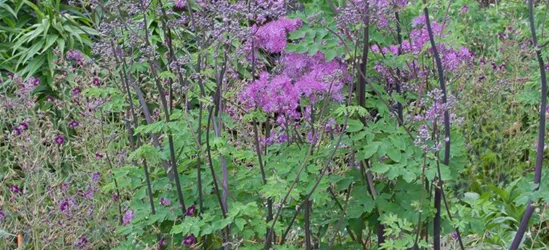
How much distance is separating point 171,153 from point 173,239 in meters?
0.49

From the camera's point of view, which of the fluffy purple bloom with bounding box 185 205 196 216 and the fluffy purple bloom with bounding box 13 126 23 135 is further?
the fluffy purple bloom with bounding box 13 126 23 135

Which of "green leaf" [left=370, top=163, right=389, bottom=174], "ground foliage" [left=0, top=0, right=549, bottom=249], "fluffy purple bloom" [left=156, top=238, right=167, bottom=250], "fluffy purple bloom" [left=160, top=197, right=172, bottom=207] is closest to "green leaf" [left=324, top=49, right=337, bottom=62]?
"ground foliage" [left=0, top=0, right=549, bottom=249]

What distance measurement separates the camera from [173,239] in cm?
326

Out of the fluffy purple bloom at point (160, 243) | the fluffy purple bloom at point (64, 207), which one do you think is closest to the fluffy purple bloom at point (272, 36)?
the fluffy purple bloom at point (160, 243)

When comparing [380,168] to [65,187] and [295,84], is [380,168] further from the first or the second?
[65,187]

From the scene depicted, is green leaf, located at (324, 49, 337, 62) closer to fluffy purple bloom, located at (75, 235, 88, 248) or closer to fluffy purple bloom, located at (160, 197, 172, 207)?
fluffy purple bloom, located at (160, 197, 172, 207)

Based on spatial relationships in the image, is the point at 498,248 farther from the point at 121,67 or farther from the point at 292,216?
the point at 121,67

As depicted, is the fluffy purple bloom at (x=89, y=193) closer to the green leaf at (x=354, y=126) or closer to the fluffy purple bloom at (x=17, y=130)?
the fluffy purple bloom at (x=17, y=130)

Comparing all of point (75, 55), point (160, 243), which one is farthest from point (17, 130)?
point (160, 243)

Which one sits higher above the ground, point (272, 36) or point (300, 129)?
point (272, 36)

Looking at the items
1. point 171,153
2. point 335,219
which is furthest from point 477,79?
point 171,153

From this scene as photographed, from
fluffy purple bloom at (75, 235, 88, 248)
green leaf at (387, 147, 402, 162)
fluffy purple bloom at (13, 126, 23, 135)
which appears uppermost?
green leaf at (387, 147, 402, 162)

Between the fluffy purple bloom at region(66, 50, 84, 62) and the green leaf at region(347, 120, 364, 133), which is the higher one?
the green leaf at region(347, 120, 364, 133)

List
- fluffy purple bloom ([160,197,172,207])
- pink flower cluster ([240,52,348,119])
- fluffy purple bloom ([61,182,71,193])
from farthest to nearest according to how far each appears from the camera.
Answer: fluffy purple bloom ([61,182,71,193]) < fluffy purple bloom ([160,197,172,207]) < pink flower cluster ([240,52,348,119])
